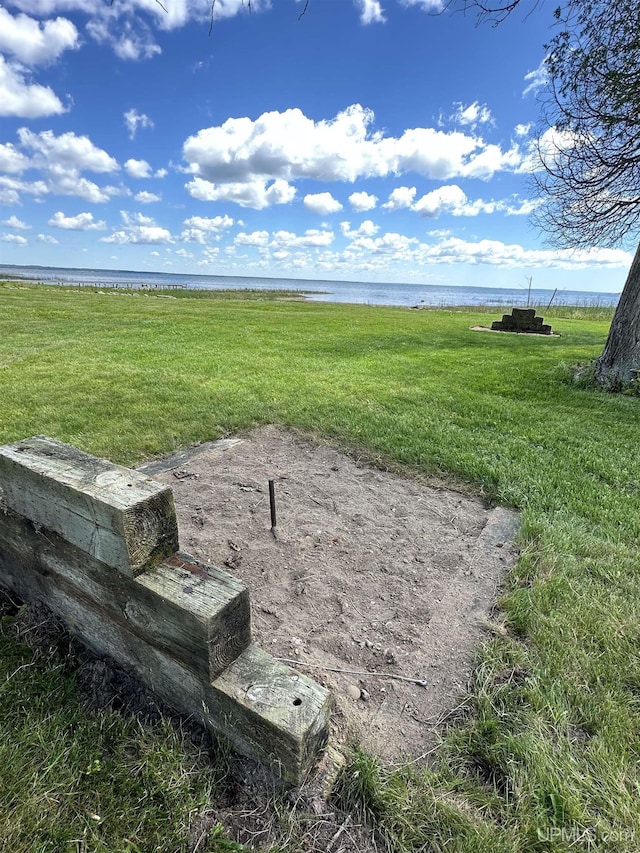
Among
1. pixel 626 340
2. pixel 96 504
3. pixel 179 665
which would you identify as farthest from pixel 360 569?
pixel 626 340

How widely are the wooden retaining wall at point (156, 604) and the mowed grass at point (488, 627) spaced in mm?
175

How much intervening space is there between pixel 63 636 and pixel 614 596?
2.47 m

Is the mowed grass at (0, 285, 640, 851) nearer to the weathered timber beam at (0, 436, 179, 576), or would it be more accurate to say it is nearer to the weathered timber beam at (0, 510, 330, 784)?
the weathered timber beam at (0, 510, 330, 784)

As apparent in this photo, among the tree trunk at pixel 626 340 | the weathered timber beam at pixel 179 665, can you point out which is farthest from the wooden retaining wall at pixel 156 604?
the tree trunk at pixel 626 340

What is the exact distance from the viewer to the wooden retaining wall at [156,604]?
1.22 m

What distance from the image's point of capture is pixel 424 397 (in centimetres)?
558

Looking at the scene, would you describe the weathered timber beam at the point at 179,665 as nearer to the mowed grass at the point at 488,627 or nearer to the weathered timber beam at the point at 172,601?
the weathered timber beam at the point at 172,601

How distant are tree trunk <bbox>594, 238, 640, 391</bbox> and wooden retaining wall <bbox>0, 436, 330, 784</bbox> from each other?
657 centimetres

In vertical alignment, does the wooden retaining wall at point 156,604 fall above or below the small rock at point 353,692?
above

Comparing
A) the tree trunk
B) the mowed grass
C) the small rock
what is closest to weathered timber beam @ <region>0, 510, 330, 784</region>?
the mowed grass

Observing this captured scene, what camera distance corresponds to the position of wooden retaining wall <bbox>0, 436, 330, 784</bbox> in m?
1.22

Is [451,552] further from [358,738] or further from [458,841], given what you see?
[458,841]

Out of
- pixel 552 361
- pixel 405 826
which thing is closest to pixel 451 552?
pixel 405 826

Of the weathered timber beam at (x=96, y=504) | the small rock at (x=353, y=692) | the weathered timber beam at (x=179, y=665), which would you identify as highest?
the weathered timber beam at (x=96, y=504)
